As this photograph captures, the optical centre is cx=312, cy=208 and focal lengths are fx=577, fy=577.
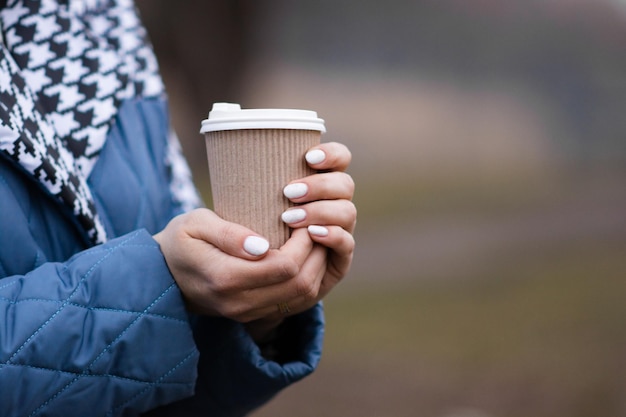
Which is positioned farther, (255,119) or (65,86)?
(65,86)

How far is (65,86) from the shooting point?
98 cm

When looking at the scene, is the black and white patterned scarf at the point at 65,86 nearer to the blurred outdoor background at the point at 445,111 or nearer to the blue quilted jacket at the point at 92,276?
the blue quilted jacket at the point at 92,276

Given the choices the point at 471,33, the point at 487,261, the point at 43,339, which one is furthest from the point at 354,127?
the point at 43,339

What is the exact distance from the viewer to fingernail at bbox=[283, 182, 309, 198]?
77 centimetres

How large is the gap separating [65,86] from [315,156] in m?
0.48

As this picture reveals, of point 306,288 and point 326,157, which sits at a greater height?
point 326,157

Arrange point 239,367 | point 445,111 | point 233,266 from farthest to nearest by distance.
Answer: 1. point 445,111
2. point 239,367
3. point 233,266

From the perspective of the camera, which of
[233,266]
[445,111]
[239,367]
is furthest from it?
[445,111]

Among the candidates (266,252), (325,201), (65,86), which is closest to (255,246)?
(266,252)

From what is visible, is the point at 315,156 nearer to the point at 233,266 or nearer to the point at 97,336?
the point at 233,266

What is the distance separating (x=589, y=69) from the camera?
480cm

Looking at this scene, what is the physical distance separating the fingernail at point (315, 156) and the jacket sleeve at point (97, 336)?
244mm

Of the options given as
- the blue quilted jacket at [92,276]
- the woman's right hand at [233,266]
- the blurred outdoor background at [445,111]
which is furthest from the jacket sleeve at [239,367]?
the blurred outdoor background at [445,111]

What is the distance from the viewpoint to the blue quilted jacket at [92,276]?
73 cm
